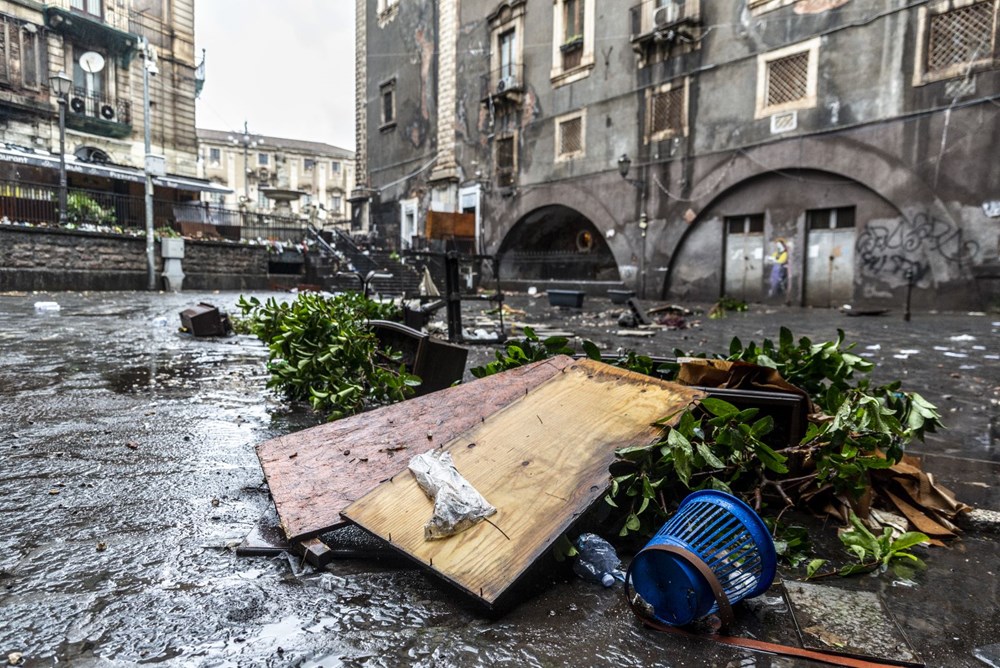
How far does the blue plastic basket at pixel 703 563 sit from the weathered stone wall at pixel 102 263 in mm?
19203

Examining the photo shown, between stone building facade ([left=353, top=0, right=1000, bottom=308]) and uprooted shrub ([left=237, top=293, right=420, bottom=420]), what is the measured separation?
10.1 meters


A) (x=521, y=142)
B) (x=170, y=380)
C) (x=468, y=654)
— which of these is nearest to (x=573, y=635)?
(x=468, y=654)

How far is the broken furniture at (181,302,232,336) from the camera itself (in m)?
7.40

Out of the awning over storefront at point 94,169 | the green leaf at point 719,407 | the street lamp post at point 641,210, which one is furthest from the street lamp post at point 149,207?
the green leaf at point 719,407

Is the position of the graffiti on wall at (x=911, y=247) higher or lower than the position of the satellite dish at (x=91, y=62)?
lower

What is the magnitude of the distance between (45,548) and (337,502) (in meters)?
0.91

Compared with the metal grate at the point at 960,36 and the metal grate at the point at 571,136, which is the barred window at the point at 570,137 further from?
the metal grate at the point at 960,36

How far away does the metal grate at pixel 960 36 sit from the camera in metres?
11.0

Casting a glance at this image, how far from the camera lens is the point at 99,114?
24.4m

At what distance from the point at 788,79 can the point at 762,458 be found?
1477cm

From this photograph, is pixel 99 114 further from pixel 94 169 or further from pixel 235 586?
pixel 235 586

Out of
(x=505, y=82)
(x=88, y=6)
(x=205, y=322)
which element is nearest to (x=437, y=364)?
(x=205, y=322)

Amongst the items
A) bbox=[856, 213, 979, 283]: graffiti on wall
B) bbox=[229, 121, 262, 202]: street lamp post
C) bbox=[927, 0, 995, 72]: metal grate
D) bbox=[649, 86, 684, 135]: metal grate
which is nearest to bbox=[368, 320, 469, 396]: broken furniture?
bbox=[856, 213, 979, 283]: graffiti on wall

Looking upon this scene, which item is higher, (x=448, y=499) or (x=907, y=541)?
(x=448, y=499)
